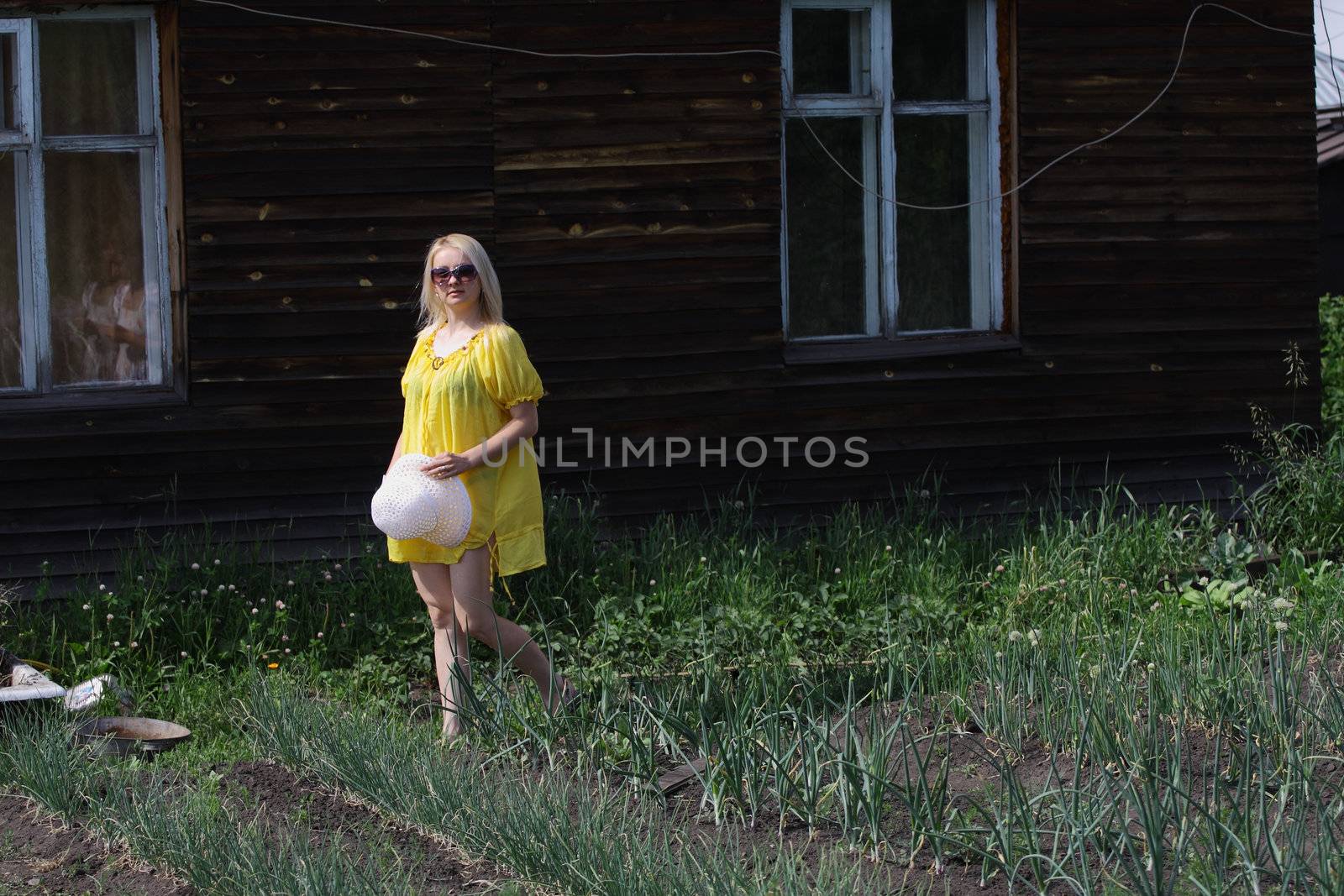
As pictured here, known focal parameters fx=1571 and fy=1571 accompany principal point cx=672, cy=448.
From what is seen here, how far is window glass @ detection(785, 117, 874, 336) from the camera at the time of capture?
7500 millimetres

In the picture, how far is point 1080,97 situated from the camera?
300 inches

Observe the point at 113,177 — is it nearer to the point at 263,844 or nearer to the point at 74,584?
the point at 74,584

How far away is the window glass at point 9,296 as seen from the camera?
6.67 metres

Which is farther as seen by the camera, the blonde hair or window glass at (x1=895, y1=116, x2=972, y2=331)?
window glass at (x1=895, y1=116, x2=972, y2=331)

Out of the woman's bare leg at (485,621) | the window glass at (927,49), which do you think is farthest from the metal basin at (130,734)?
the window glass at (927,49)

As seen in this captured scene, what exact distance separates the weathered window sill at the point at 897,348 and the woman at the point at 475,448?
107 inches

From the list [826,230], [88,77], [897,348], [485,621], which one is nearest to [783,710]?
[485,621]

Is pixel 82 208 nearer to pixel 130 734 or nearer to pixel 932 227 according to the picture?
pixel 130 734

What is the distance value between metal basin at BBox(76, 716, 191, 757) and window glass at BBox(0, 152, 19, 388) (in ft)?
7.44

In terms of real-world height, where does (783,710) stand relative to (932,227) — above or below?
A: below

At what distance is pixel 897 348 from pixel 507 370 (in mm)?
3255

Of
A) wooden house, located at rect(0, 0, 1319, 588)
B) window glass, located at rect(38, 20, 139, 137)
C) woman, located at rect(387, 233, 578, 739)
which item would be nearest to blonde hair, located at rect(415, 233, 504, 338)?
woman, located at rect(387, 233, 578, 739)

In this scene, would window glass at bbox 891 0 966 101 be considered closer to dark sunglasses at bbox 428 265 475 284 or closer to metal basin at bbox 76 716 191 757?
dark sunglasses at bbox 428 265 475 284

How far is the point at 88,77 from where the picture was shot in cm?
666
